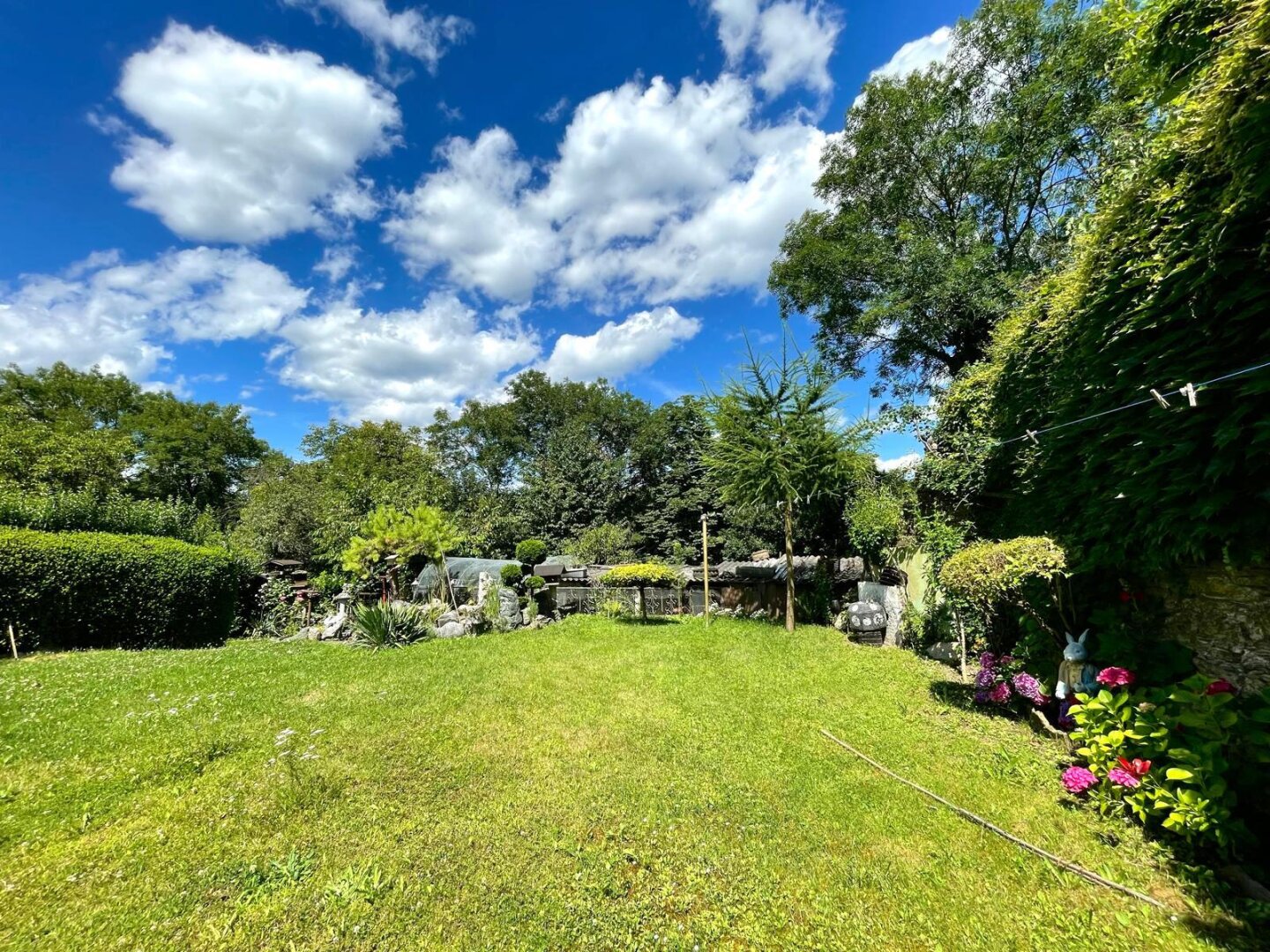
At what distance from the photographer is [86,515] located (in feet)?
31.3

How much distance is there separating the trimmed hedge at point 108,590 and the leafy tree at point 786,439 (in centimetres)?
1074

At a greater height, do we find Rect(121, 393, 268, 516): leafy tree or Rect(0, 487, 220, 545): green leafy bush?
Rect(121, 393, 268, 516): leafy tree

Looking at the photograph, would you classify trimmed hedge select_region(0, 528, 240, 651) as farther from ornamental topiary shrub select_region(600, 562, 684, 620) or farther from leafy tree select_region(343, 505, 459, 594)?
ornamental topiary shrub select_region(600, 562, 684, 620)

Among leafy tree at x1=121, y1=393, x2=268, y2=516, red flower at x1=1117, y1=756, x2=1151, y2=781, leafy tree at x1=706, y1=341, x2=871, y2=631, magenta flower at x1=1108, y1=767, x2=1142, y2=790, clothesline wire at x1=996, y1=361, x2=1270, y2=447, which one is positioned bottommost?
magenta flower at x1=1108, y1=767, x2=1142, y2=790

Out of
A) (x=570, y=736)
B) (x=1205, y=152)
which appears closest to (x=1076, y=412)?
(x=1205, y=152)

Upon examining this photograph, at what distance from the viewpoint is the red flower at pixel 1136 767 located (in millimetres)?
2844

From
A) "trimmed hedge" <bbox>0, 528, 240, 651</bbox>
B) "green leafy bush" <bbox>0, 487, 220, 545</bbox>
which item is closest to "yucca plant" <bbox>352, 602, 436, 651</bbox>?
"trimmed hedge" <bbox>0, 528, 240, 651</bbox>

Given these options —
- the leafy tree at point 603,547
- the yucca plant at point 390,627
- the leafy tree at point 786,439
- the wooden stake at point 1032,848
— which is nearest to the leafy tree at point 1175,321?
the wooden stake at point 1032,848

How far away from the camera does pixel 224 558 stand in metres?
10.0

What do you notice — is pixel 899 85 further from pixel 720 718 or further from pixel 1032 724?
pixel 720 718

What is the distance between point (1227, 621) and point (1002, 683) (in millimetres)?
2293

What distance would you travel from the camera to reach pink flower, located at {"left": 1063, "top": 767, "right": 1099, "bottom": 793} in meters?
3.17

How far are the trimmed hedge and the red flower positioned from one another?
13.2 meters

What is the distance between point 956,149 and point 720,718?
14687mm
